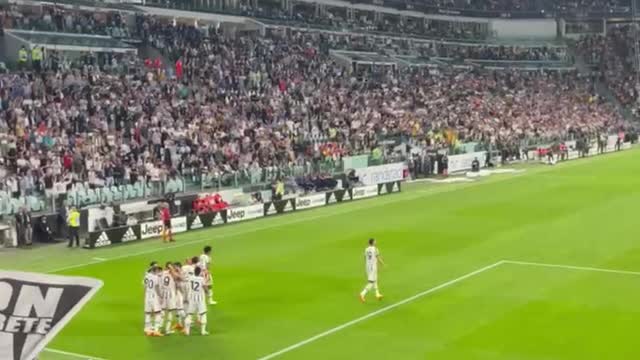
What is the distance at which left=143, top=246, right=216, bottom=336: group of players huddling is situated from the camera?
18969 mm

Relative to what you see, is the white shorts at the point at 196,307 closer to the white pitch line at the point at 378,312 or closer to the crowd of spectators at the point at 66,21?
the white pitch line at the point at 378,312

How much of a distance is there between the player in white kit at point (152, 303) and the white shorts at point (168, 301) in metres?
0.13

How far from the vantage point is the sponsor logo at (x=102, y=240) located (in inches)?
1268

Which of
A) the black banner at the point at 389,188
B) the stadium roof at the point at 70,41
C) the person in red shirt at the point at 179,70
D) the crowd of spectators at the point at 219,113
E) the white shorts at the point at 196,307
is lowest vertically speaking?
the black banner at the point at 389,188

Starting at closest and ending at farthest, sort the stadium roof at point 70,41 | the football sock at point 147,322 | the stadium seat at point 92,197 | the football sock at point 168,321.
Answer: the football sock at point 147,322 → the football sock at point 168,321 → the stadium seat at point 92,197 → the stadium roof at point 70,41

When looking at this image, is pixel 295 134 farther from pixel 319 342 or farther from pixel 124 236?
pixel 319 342

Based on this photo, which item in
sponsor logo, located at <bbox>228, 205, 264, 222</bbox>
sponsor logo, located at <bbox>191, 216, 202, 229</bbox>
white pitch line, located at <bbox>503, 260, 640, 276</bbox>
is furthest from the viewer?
sponsor logo, located at <bbox>228, 205, 264, 222</bbox>

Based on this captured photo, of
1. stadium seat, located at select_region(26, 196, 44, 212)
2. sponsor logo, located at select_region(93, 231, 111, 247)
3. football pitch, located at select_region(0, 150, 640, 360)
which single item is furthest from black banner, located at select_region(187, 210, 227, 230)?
stadium seat, located at select_region(26, 196, 44, 212)

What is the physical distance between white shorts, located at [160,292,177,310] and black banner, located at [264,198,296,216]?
853 inches

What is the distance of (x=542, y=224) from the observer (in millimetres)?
35844

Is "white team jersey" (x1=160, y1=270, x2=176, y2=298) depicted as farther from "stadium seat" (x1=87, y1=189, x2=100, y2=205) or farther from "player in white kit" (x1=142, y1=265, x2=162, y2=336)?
"stadium seat" (x1=87, y1=189, x2=100, y2=205)

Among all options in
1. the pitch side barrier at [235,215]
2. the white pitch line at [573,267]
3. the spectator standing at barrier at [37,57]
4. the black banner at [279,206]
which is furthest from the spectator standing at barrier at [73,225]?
the white pitch line at [573,267]

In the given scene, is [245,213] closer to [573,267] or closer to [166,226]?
[166,226]

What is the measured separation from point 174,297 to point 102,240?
551 inches
